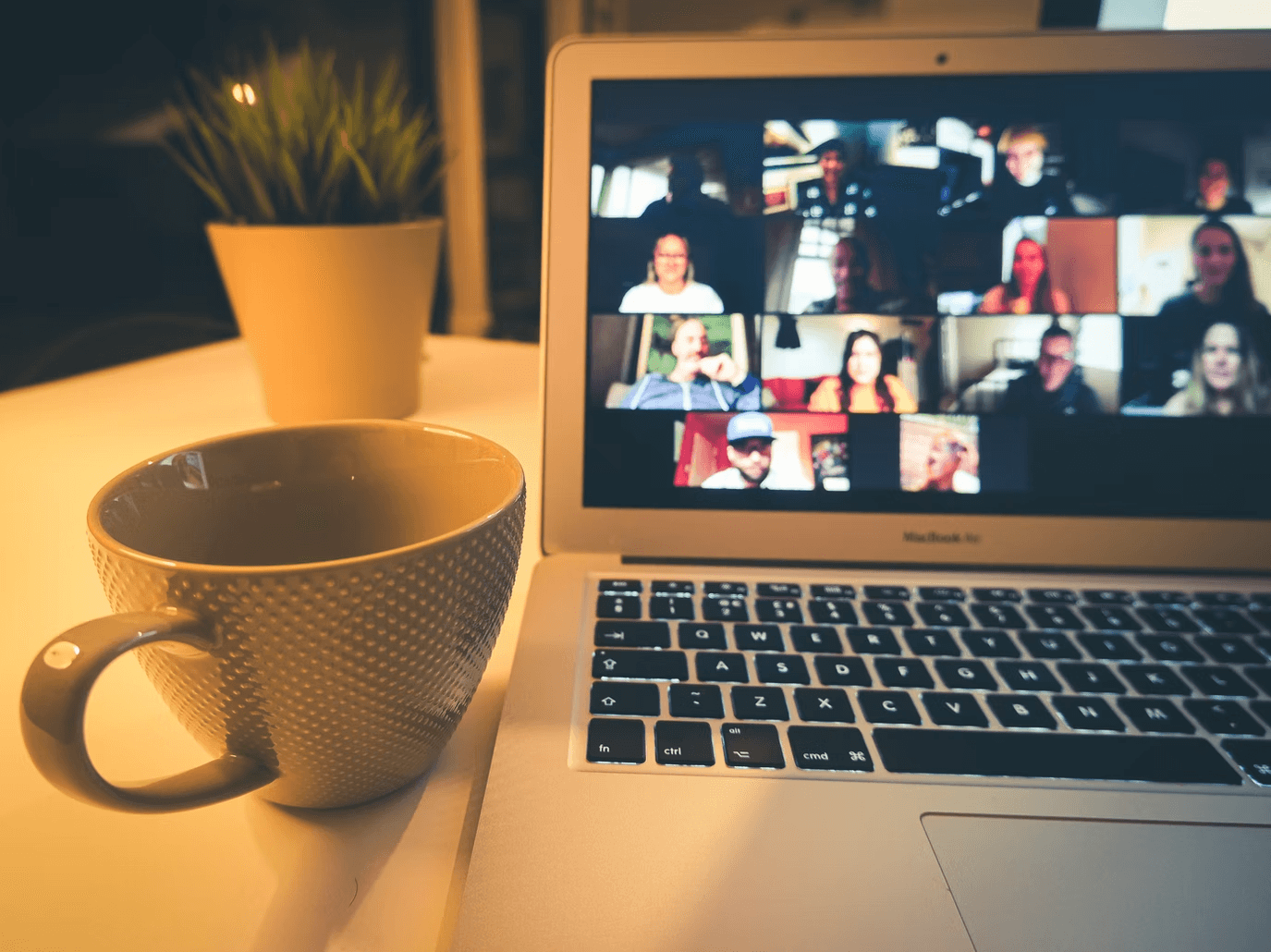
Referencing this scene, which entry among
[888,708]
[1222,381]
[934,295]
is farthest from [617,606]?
[1222,381]

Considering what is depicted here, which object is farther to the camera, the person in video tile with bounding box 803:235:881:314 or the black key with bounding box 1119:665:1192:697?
the person in video tile with bounding box 803:235:881:314

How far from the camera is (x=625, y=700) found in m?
0.30

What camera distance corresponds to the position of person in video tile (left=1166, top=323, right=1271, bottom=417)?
16.1 inches

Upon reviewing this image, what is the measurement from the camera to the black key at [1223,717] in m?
0.29

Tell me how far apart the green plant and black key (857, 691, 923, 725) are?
1.50 ft

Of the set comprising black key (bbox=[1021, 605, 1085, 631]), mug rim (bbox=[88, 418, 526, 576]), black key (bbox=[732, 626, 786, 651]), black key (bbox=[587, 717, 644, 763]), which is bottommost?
black key (bbox=[587, 717, 644, 763])

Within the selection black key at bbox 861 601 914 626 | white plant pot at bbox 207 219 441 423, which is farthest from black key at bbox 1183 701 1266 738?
white plant pot at bbox 207 219 441 423

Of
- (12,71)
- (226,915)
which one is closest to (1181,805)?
(226,915)

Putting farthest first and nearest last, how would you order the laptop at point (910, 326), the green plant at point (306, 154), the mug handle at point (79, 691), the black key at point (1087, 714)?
the green plant at point (306, 154) < the laptop at point (910, 326) < the black key at point (1087, 714) < the mug handle at point (79, 691)

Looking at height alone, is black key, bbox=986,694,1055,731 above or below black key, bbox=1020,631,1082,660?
below

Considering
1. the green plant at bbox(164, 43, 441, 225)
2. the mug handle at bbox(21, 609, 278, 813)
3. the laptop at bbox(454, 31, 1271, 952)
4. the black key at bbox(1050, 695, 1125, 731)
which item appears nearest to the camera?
the mug handle at bbox(21, 609, 278, 813)

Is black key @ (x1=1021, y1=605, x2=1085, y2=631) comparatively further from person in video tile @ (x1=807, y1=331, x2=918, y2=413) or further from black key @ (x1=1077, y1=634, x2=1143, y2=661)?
person in video tile @ (x1=807, y1=331, x2=918, y2=413)

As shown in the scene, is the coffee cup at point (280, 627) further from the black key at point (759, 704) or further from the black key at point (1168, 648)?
the black key at point (1168, 648)

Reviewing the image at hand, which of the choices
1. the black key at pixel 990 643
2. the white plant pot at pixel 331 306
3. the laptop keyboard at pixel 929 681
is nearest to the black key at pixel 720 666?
the laptop keyboard at pixel 929 681
